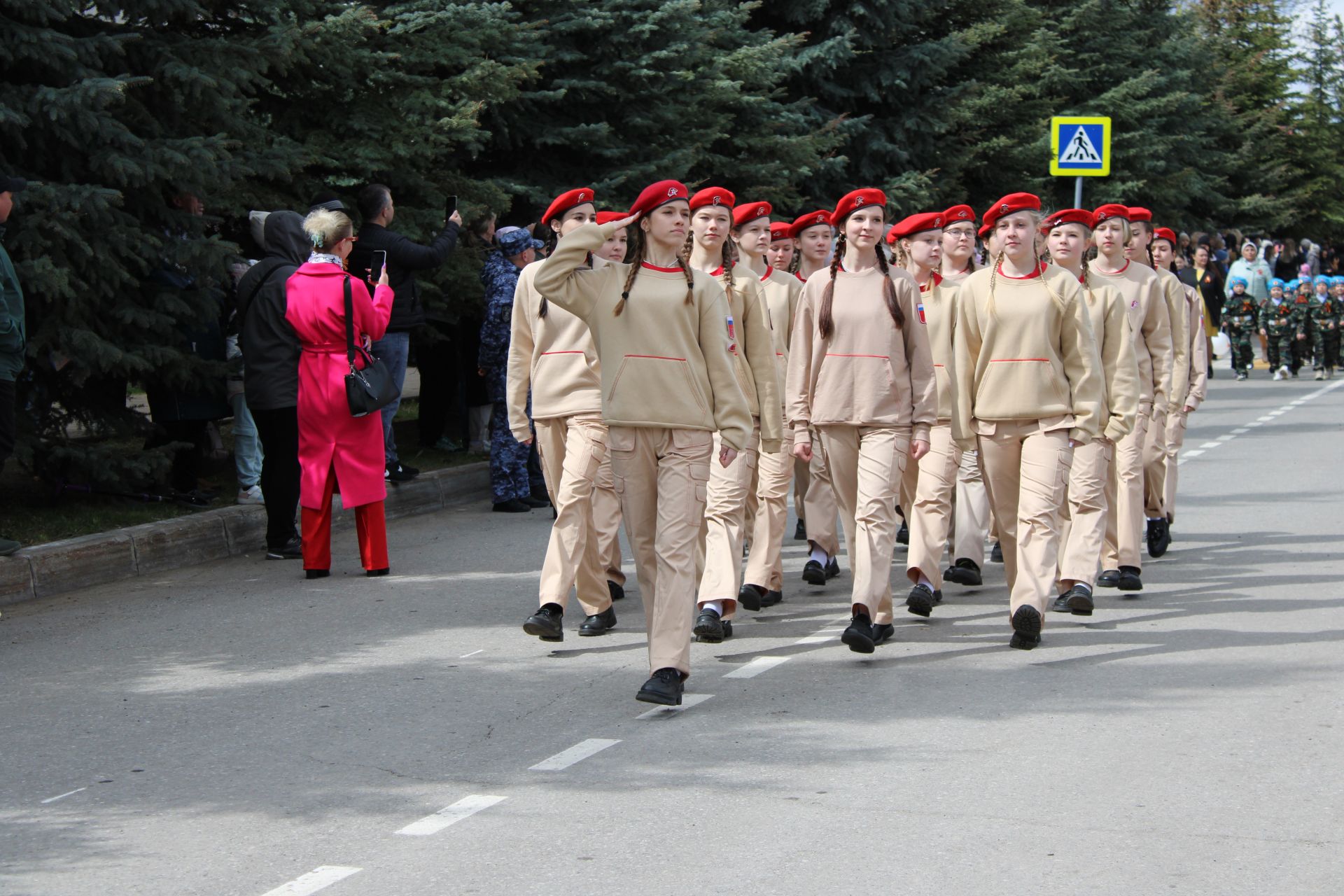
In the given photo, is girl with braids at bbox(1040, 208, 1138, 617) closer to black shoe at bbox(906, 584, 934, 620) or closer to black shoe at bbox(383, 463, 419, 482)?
black shoe at bbox(906, 584, 934, 620)

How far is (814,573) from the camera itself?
9492 mm

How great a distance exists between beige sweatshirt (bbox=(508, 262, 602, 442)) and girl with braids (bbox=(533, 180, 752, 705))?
5.07 ft

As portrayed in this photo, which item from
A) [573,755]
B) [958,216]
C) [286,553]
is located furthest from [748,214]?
[573,755]

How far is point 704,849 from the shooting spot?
16.1ft

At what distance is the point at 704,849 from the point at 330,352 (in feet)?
18.5

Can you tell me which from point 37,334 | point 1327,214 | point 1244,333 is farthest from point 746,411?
point 1327,214

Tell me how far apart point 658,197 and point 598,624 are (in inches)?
96.4

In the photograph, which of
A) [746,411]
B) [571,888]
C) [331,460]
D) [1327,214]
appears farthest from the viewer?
[1327,214]

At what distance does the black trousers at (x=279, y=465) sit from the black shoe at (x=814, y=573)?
125 inches

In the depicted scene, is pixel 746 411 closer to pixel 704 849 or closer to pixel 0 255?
pixel 704 849

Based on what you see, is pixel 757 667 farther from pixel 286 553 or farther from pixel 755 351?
pixel 286 553

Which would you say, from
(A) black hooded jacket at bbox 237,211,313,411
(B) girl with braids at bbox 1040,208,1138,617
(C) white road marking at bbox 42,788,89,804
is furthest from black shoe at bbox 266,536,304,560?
(C) white road marking at bbox 42,788,89,804

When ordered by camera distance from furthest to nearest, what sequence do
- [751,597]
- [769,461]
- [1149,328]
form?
[1149,328] < [769,461] < [751,597]

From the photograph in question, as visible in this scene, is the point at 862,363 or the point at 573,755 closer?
the point at 573,755
